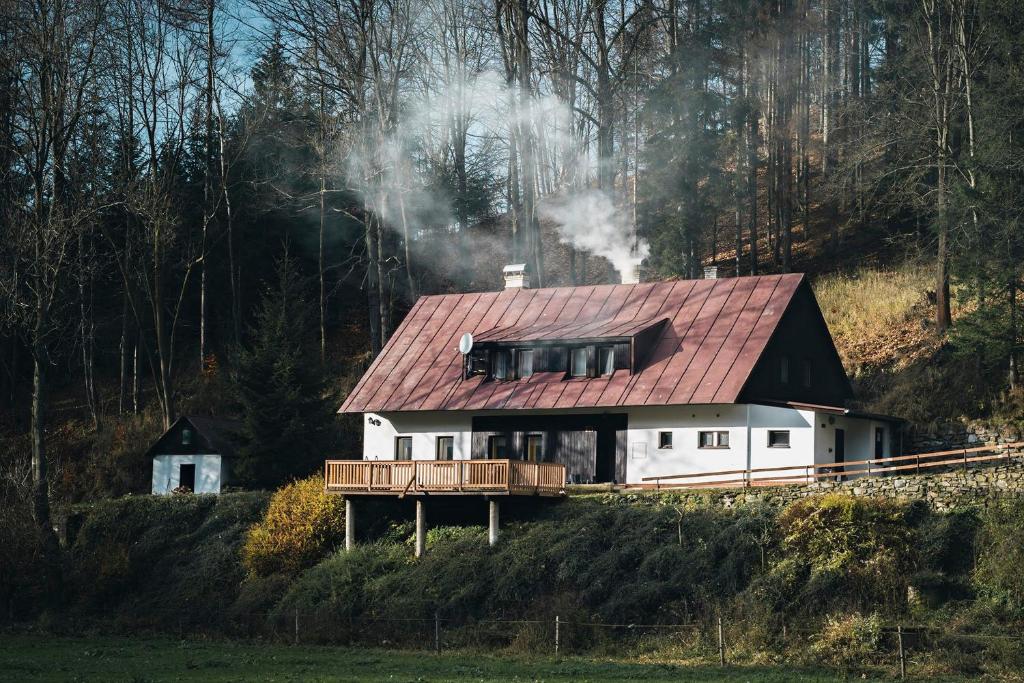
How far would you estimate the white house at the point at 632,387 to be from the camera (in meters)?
37.3

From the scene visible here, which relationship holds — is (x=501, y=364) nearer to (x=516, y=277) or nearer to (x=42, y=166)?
(x=516, y=277)

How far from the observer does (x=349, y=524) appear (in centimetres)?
3728

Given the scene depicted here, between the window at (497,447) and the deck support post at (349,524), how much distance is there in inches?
191

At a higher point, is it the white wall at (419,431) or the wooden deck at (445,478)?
the white wall at (419,431)

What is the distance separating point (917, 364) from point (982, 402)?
3673 mm

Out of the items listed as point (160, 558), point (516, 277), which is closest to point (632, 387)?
point (516, 277)

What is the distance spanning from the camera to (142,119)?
2031 inches

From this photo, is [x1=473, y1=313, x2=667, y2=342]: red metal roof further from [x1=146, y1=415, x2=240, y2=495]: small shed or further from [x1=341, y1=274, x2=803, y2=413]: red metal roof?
[x1=146, y1=415, x2=240, y2=495]: small shed

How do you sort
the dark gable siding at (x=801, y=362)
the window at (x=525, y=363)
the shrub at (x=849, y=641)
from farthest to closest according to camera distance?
the window at (x=525, y=363) → the dark gable siding at (x=801, y=362) → the shrub at (x=849, y=641)

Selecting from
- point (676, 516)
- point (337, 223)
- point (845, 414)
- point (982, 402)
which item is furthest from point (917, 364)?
point (337, 223)

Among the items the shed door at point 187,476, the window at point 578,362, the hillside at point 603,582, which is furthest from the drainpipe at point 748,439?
the shed door at point 187,476

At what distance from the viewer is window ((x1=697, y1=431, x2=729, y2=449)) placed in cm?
3734

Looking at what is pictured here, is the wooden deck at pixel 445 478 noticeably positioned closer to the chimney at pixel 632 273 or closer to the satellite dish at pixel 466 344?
the satellite dish at pixel 466 344

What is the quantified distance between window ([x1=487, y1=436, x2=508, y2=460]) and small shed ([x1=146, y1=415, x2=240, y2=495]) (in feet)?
31.9
